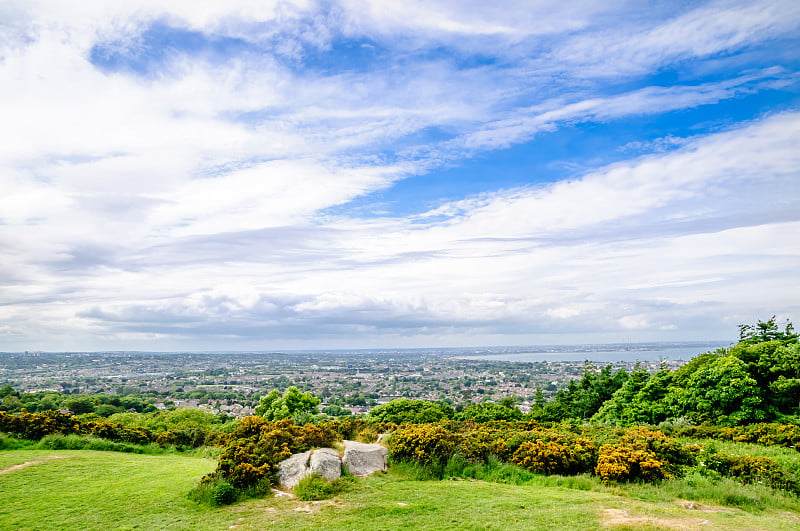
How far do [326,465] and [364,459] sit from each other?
1321 millimetres

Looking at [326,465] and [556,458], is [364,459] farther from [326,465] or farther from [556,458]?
[556,458]

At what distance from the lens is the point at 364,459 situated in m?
12.2

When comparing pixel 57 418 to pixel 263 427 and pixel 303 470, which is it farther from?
pixel 303 470

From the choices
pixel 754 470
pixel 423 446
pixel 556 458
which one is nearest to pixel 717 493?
pixel 754 470

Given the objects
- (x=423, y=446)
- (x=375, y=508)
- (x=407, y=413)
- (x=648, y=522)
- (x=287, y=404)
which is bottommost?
(x=287, y=404)

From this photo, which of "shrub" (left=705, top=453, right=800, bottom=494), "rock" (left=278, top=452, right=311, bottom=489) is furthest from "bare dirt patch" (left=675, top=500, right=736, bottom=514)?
"rock" (left=278, top=452, right=311, bottom=489)

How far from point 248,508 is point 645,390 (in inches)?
882

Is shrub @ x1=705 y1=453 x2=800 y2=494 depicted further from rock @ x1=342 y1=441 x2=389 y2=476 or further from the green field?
rock @ x1=342 y1=441 x2=389 y2=476

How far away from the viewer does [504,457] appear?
1302cm

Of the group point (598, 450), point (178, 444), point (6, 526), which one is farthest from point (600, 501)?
point (178, 444)

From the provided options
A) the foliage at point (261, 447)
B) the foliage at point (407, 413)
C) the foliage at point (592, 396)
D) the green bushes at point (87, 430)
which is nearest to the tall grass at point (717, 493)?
the foliage at point (261, 447)

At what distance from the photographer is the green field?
27.1 feet

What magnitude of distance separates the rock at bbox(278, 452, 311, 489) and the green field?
926mm

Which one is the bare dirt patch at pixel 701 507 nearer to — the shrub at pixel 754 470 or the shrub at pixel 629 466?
the shrub at pixel 629 466
